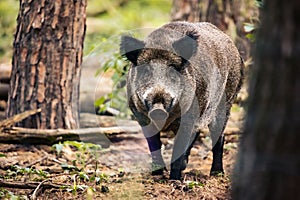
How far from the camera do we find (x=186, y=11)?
9492mm

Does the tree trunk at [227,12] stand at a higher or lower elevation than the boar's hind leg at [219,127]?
higher

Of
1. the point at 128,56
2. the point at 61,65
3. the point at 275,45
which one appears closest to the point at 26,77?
the point at 61,65

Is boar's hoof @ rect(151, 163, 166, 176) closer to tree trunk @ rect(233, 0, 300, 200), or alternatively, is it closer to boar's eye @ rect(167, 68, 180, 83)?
boar's eye @ rect(167, 68, 180, 83)

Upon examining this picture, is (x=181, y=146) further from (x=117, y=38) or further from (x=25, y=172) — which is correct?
(x=117, y=38)

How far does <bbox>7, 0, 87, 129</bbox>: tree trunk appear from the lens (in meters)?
6.13

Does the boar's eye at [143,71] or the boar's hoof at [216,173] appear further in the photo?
the boar's hoof at [216,173]

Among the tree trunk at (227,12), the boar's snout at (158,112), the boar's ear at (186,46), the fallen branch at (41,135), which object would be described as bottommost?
the fallen branch at (41,135)

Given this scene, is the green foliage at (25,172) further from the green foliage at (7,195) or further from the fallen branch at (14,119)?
the fallen branch at (14,119)

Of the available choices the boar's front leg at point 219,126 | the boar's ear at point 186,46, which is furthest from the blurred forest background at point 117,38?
the boar's ear at point 186,46

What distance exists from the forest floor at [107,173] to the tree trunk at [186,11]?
108 inches

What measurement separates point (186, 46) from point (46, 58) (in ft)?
5.97

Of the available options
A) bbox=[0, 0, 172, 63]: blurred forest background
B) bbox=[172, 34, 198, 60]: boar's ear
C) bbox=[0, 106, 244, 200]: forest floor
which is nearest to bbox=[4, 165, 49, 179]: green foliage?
bbox=[0, 106, 244, 200]: forest floor

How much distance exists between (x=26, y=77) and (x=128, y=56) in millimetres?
1526

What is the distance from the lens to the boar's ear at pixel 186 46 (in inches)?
200
